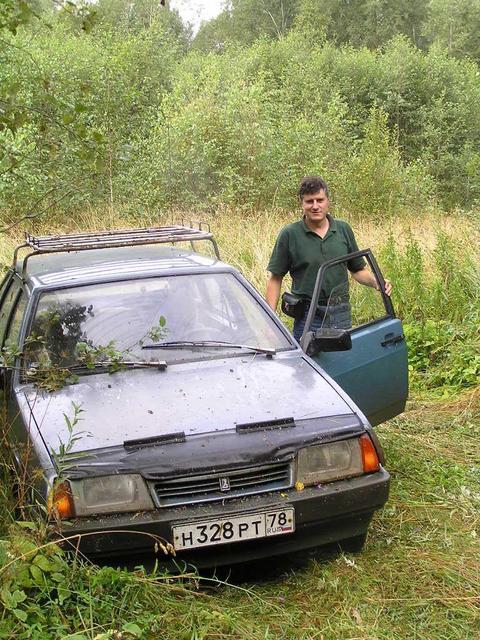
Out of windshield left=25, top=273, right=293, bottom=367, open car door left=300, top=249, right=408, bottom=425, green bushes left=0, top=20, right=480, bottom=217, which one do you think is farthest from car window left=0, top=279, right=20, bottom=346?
green bushes left=0, top=20, right=480, bottom=217

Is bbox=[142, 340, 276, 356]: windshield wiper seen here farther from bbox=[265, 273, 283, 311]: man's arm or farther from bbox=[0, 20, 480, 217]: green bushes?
bbox=[0, 20, 480, 217]: green bushes

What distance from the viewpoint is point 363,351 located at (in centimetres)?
496

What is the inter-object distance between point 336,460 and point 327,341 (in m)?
1.04

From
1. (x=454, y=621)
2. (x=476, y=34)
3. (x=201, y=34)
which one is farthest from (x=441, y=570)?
(x=201, y=34)

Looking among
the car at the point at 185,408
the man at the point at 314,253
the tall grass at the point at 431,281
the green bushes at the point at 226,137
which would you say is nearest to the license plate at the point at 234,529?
the car at the point at 185,408

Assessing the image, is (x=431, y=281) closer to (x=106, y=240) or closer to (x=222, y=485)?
(x=106, y=240)

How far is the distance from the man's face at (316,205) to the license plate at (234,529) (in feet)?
8.69

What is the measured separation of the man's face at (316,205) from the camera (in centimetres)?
563

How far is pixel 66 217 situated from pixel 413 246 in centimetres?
957

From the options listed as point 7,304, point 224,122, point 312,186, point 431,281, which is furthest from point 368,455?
point 224,122

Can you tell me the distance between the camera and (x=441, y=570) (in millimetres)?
3902

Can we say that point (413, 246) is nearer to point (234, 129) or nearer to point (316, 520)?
point (316, 520)

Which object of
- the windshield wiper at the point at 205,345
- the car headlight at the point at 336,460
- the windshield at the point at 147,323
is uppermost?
the windshield at the point at 147,323

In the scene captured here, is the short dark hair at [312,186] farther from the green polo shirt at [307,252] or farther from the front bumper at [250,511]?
the front bumper at [250,511]
